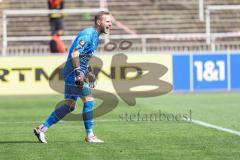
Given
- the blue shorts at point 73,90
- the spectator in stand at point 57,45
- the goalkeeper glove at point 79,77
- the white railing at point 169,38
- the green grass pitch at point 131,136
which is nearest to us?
the green grass pitch at point 131,136

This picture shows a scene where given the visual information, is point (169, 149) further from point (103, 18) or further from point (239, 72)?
point (239, 72)

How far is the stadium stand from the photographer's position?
2942cm

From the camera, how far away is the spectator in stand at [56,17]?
2665 cm

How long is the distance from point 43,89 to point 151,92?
11.0 feet

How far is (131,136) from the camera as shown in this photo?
1240cm

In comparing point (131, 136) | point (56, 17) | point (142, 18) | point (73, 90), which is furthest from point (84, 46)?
point (142, 18)

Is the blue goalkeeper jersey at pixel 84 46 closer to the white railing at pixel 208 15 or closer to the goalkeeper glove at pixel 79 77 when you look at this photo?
the goalkeeper glove at pixel 79 77

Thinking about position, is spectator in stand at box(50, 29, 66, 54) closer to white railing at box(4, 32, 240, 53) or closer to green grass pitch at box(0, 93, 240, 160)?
white railing at box(4, 32, 240, 53)

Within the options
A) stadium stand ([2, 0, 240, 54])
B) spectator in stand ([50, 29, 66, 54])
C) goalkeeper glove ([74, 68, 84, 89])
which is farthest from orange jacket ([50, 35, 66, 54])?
goalkeeper glove ([74, 68, 84, 89])

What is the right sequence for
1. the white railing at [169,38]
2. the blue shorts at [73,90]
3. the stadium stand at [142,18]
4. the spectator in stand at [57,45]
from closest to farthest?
the blue shorts at [73,90] → the spectator in stand at [57,45] → the white railing at [169,38] → the stadium stand at [142,18]

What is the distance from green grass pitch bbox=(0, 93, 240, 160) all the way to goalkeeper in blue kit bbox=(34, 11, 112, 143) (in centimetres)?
31

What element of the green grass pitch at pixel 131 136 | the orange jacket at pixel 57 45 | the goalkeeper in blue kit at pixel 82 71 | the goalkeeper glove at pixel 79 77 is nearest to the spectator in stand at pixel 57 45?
the orange jacket at pixel 57 45

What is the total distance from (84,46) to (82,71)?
0.38m

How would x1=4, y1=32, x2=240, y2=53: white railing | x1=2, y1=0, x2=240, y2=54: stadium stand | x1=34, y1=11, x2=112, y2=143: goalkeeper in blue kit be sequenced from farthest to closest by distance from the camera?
x1=2, y1=0, x2=240, y2=54: stadium stand, x1=4, y1=32, x2=240, y2=53: white railing, x1=34, y1=11, x2=112, y2=143: goalkeeper in blue kit
